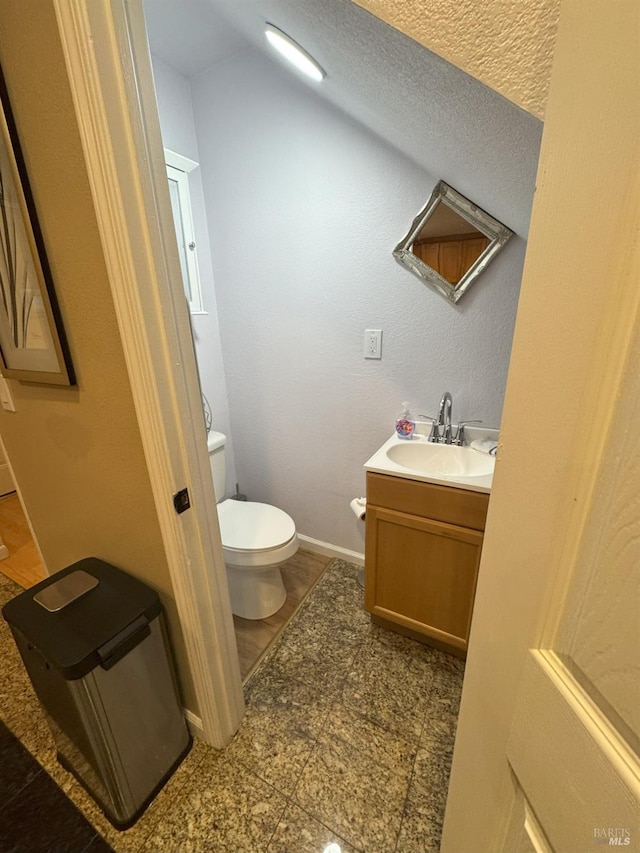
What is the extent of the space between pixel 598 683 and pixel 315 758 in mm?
1177

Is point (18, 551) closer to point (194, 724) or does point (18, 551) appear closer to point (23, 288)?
point (194, 724)

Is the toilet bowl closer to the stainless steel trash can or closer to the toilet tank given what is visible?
Result: the toilet tank

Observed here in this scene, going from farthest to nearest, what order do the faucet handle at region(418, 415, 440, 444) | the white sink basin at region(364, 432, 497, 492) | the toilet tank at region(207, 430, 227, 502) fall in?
the toilet tank at region(207, 430, 227, 502) → the faucet handle at region(418, 415, 440, 444) → the white sink basin at region(364, 432, 497, 492)

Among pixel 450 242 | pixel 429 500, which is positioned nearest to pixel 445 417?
pixel 429 500

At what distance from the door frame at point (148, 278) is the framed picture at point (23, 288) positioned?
0.79 feet

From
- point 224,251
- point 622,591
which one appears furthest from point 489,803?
point 224,251

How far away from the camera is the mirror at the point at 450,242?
4.42ft

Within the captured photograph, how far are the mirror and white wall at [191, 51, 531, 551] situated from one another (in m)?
0.04

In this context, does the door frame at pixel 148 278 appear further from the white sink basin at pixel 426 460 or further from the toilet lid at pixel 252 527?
the white sink basin at pixel 426 460

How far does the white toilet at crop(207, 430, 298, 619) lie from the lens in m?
1.52

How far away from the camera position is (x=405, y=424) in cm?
164

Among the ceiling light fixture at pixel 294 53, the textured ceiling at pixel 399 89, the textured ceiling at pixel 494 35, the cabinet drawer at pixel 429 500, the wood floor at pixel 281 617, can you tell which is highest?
the ceiling light fixture at pixel 294 53

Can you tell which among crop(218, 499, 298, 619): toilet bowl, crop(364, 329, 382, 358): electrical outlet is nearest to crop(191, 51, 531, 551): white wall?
crop(364, 329, 382, 358): electrical outlet

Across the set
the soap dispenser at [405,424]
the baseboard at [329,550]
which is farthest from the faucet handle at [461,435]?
the baseboard at [329,550]
